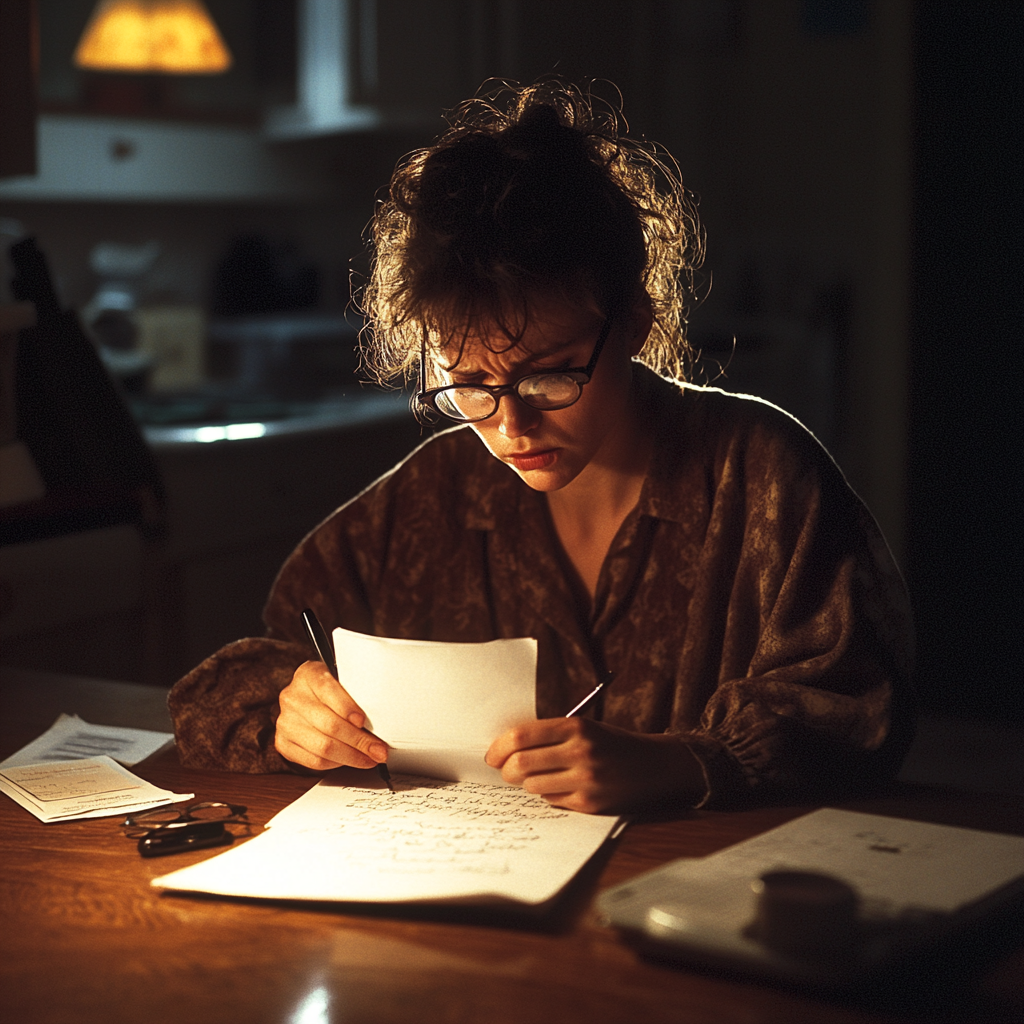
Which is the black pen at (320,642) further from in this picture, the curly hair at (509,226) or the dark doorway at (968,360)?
the dark doorway at (968,360)

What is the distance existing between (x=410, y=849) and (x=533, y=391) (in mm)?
432

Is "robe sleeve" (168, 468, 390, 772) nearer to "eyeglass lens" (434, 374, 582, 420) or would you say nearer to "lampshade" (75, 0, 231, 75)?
"eyeglass lens" (434, 374, 582, 420)

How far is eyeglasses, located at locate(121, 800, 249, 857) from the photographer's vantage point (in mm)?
973

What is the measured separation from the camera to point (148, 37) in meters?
3.03

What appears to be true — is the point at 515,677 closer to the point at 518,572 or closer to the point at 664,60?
the point at 518,572

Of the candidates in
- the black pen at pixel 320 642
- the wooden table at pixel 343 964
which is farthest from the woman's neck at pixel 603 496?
the wooden table at pixel 343 964

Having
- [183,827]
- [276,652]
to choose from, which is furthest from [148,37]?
[183,827]

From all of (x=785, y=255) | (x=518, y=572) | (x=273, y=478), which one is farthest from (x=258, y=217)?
(x=518, y=572)

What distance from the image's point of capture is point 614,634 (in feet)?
4.44

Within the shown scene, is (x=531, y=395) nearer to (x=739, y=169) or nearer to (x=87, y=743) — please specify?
(x=87, y=743)

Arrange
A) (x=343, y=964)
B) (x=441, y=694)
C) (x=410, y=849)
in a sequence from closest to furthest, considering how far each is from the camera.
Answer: (x=343, y=964) < (x=410, y=849) < (x=441, y=694)

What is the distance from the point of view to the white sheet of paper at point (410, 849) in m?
0.87

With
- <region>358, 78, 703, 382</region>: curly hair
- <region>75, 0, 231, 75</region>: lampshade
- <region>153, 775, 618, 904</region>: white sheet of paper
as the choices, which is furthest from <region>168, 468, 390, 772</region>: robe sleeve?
<region>75, 0, 231, 75</region>: lampshade

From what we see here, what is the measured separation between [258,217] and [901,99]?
1987 millimetres
